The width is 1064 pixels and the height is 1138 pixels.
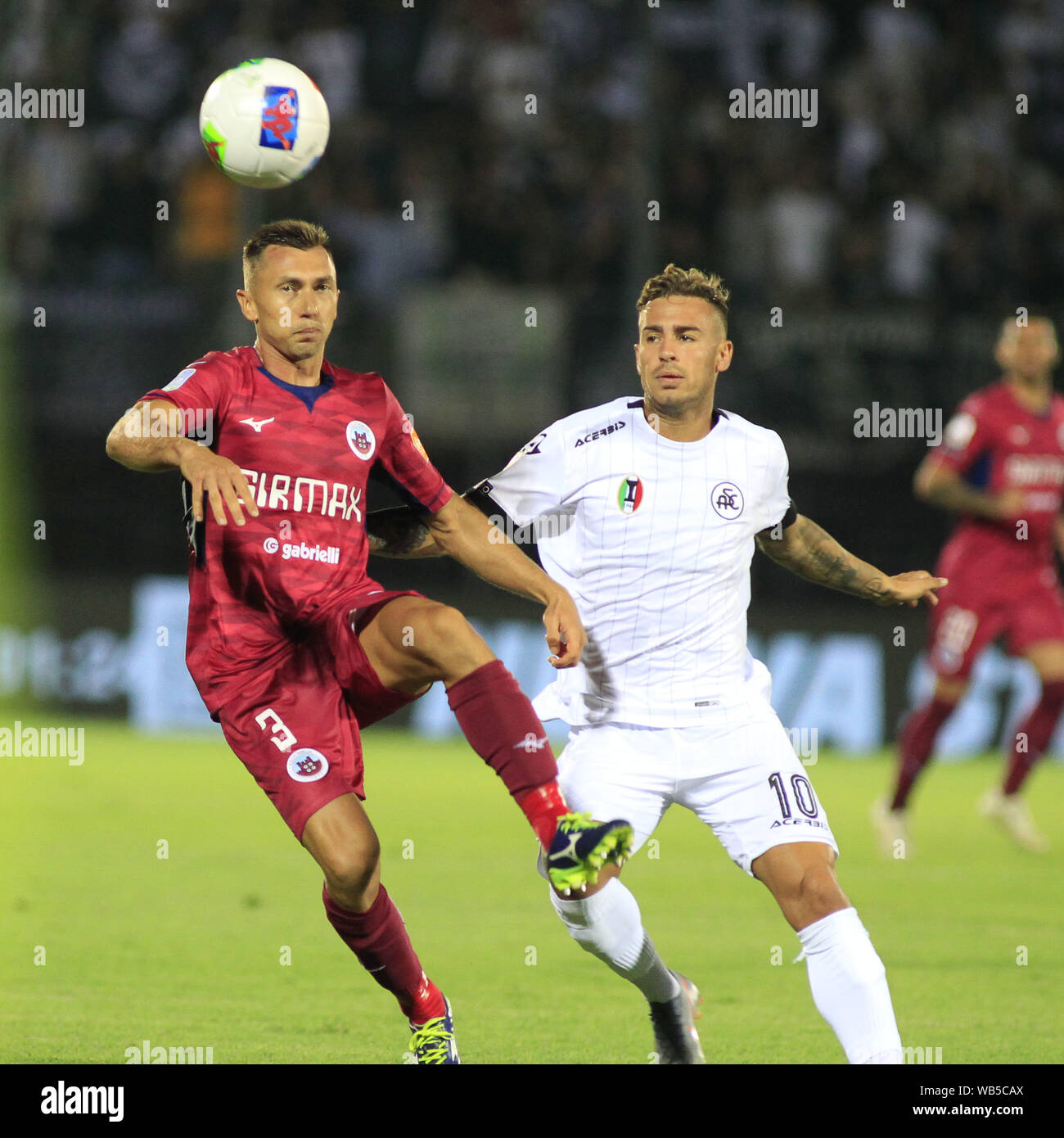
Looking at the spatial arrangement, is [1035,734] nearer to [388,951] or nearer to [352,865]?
[388,951]

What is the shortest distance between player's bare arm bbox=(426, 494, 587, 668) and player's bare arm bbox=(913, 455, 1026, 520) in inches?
190

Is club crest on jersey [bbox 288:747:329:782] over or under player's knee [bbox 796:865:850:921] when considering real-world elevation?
over

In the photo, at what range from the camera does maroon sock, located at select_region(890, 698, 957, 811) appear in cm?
859

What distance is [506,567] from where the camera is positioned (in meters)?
4.50

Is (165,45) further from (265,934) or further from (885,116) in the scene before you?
(265,934)

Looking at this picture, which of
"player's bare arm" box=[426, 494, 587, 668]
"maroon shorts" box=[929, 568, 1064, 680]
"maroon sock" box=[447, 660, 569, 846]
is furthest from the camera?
"maroon shorts" box=[929, 568, 1064, 680]

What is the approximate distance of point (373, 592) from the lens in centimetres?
451

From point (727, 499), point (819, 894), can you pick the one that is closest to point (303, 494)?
point (727, 499)

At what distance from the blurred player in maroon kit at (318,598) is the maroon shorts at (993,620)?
192 inches

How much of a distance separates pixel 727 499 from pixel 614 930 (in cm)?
113

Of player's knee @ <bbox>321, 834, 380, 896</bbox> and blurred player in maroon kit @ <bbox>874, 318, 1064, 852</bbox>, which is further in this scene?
blurred player in maroon kit @ <bbox>874, 318, 1064, 852</bbox>

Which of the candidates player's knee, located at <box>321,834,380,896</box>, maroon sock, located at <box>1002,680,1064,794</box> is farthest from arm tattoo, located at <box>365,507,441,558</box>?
maroon sock, located at <box>1002,680,1064,794</box>

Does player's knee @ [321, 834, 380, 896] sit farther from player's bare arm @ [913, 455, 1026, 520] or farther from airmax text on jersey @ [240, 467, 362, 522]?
player's bare arm @ [913, 455, 1026, 520]

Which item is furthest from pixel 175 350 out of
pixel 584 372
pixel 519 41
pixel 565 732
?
pixel 519 41
